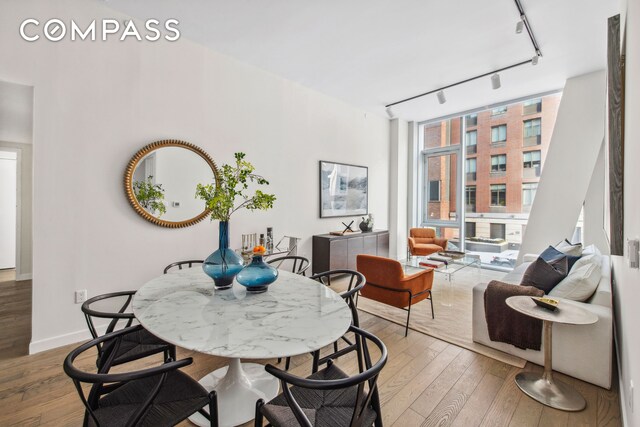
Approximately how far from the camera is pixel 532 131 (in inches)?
194

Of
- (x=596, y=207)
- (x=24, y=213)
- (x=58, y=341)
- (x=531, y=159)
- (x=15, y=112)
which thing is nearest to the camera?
(x=58, y=341)

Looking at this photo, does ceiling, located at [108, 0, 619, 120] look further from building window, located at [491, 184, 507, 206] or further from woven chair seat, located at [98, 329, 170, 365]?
woven chair seat, located at [98, 329, 170, 365]

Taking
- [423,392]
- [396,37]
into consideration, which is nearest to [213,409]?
[423,392]

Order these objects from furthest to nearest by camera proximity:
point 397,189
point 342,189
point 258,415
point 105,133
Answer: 1. point 397,189
2. point 342,189
3. point 105,133
4. point 258,415

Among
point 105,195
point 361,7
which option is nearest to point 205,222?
point 105,195

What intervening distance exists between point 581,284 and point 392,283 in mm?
1451

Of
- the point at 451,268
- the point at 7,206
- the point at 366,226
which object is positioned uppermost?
the point at 7,206

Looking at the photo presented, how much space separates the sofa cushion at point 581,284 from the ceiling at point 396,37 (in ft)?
7.83

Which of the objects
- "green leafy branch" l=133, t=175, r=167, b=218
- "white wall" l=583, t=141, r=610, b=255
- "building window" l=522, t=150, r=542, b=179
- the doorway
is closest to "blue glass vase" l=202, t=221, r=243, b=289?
"green leafy branch" l=133, t=175, r=167, b=218

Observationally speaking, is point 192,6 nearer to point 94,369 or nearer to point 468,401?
point 94,369

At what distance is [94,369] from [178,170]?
1.92 metres

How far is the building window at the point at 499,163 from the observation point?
17.1ft

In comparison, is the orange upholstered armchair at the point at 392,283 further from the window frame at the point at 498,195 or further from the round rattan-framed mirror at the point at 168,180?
the window frame at the point at 498,195

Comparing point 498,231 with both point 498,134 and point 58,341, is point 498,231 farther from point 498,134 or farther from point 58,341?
point 58,341
